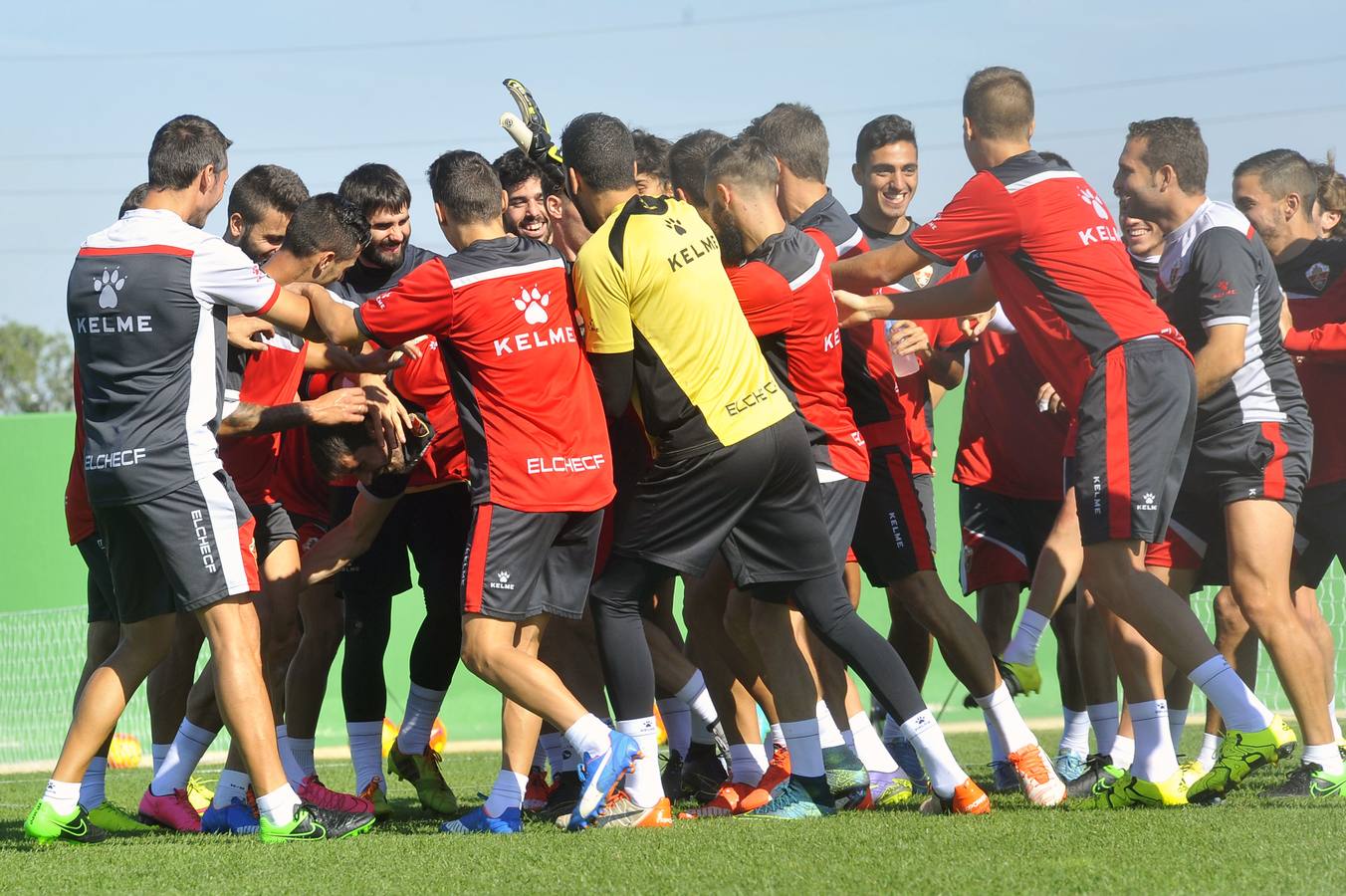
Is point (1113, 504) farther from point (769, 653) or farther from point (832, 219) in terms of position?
point (832, 219)

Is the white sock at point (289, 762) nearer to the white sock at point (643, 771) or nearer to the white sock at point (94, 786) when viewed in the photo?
the white sock at point (94, 786)

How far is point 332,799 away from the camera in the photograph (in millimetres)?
5730

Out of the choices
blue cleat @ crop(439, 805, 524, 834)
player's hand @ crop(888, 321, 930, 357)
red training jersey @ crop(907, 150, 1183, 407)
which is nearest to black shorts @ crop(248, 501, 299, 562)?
blue cleat @ crop(439, 805, 524, 834)

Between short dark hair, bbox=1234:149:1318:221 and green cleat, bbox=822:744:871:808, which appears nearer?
green cleat, bbox=822:744:871:808

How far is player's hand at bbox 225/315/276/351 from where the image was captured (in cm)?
597

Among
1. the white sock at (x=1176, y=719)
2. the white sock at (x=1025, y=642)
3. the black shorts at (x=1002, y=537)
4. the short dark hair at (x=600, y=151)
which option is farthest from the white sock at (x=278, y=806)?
the white sock at (x=1176, y=719)

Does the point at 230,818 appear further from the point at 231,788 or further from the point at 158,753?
the point at 158,753

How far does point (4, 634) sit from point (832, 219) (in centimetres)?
940

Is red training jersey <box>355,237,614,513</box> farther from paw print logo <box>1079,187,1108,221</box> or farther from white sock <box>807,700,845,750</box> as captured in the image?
paw print logo <box>1079,187,1108,221</box>

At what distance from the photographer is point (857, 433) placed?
5930mm

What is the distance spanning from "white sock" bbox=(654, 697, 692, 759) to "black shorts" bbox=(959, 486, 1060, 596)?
5.80 feet

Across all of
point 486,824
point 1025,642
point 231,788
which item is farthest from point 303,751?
point 1025,642

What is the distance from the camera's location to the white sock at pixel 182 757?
19.5ft

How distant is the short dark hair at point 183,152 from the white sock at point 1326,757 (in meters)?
4.78
